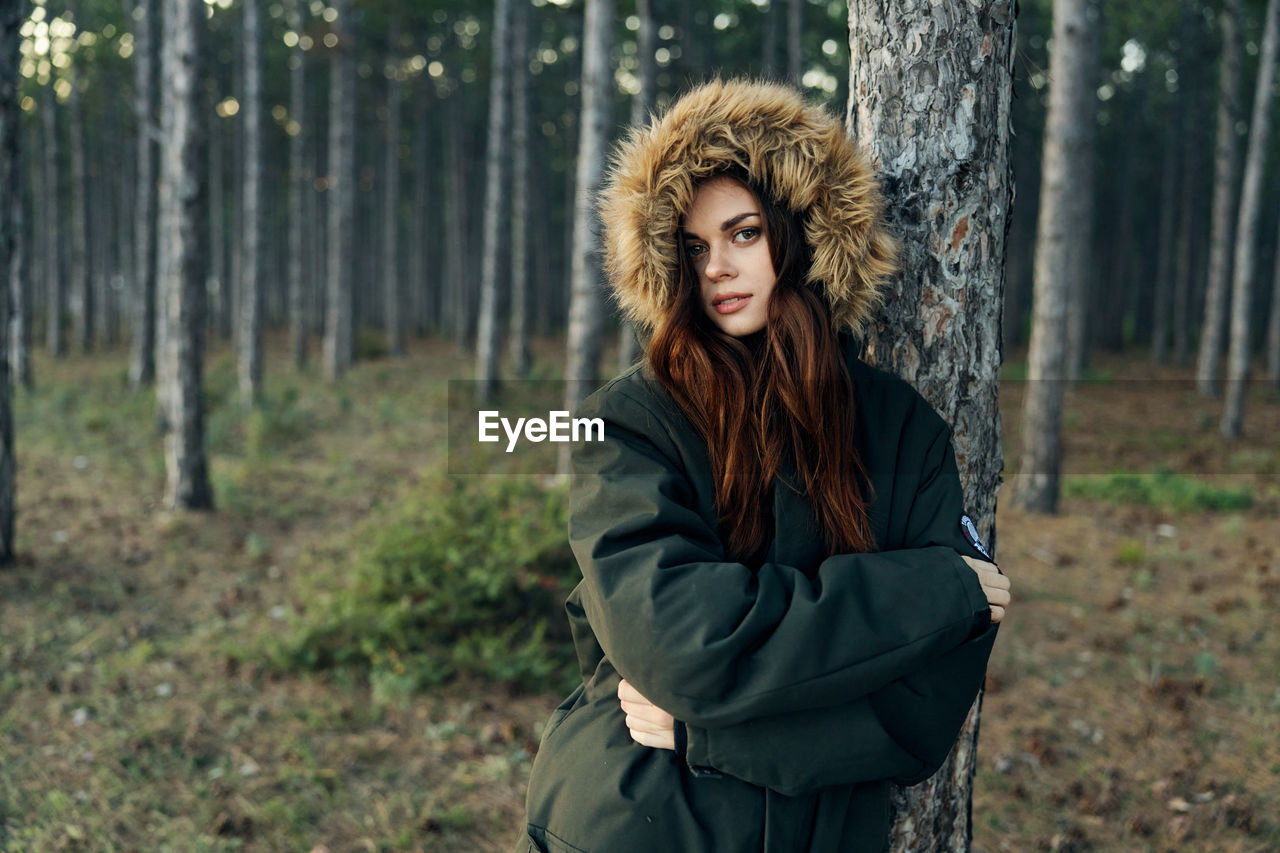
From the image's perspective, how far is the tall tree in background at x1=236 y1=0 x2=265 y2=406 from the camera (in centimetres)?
1391

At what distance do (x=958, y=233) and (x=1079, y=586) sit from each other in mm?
5842

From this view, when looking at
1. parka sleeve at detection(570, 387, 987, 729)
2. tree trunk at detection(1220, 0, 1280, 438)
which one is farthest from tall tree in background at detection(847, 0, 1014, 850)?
tree trunk at detection(1220, 0, 1280, 438)

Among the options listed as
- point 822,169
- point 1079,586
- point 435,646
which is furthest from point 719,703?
point 1079,586

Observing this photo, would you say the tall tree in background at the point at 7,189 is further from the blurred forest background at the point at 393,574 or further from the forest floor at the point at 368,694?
the forest floor at the point at 368,694

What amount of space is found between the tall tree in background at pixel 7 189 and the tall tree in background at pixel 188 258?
71.5 inches

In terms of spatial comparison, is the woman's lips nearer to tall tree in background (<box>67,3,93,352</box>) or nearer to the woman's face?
the woman's face

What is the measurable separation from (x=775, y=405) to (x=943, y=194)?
33.1 inches

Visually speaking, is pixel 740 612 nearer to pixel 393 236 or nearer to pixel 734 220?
pixel 734 220

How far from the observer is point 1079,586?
281 inches

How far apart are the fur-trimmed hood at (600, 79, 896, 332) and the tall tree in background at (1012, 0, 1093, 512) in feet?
25.4

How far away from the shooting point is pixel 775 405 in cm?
194

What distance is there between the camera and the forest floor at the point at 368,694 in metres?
4.00

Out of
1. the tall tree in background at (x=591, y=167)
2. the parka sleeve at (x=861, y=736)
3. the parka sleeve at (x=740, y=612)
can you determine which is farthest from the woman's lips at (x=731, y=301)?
the tall tree in background at (x=591, y=167)

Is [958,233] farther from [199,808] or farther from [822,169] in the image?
[199,808]
